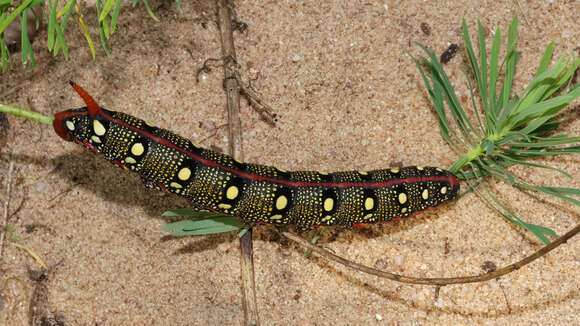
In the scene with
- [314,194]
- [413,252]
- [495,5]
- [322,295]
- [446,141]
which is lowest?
[322,295]

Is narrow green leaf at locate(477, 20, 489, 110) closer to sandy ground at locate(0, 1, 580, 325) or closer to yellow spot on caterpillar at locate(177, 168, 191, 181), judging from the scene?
sandy ground at locate(0, 1, 580, 325)

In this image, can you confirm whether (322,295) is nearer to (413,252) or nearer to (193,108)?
(413,252)

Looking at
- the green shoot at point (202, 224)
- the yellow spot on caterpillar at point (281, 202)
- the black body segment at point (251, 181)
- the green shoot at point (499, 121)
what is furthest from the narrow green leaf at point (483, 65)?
the green shoot at point (202, 224)

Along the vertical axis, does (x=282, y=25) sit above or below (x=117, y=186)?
above

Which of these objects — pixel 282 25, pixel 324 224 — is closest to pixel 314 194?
pixel 324 224

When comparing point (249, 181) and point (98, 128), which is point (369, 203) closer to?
point (249, 181)

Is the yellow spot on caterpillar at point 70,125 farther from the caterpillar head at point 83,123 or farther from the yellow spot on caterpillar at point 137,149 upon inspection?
the yellow spot on caterpillar at point 137,149
